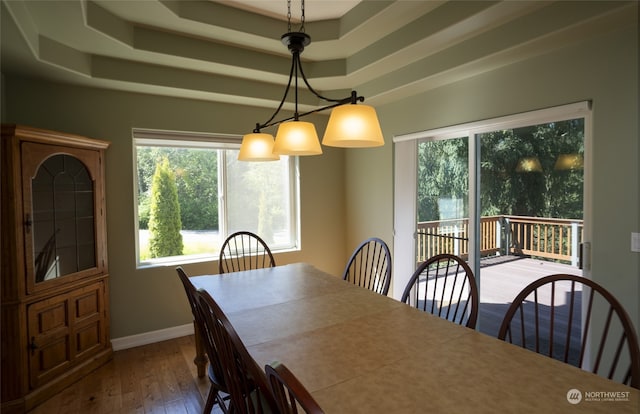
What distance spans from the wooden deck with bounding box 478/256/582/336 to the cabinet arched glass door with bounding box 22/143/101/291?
3239 millimetres

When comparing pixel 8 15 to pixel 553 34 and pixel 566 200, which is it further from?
pixel 566 200

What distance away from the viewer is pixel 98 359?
2838mm

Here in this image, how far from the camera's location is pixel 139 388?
2.54 metres

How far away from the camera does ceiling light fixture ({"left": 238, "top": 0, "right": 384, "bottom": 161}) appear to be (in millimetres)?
1528

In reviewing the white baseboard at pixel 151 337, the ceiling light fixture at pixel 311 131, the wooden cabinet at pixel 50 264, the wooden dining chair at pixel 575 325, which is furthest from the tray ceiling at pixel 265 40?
the white baseboard at pixel 151 337

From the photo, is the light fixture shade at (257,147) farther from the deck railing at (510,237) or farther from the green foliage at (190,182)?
the deck railing at (510,237)

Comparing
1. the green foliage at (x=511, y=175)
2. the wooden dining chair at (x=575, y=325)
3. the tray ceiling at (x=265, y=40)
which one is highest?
the tray ceiling at (x=265, y=40)

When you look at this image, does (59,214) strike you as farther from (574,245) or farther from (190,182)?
(574,245)

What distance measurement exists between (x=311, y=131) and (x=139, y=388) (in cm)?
224

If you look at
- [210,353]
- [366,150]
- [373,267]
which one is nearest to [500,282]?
[373,267]

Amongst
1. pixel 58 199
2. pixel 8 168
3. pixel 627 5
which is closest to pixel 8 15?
pixel 8 168

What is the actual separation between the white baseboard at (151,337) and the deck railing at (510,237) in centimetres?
250

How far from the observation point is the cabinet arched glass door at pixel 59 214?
2.37 metres

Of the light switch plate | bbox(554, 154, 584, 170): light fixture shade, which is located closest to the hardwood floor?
the light switch plate
